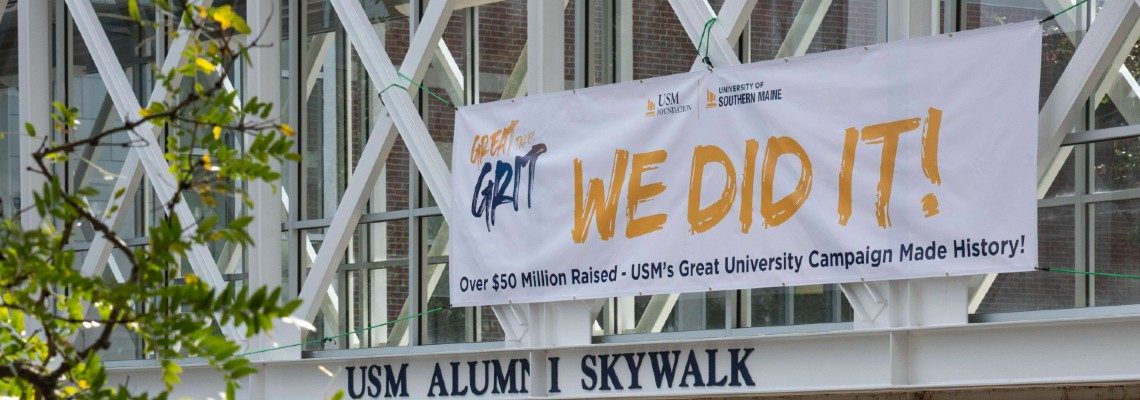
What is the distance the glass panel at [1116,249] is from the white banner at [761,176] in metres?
0.60

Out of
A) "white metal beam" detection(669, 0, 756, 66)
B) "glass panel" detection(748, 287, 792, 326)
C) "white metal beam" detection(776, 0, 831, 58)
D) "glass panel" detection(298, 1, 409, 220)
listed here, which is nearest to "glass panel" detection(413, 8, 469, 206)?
"glass panel" detection(298, 1, 409, 220)

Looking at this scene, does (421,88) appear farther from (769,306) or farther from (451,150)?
(769,306)

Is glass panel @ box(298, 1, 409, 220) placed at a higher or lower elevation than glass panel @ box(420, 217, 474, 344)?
higher

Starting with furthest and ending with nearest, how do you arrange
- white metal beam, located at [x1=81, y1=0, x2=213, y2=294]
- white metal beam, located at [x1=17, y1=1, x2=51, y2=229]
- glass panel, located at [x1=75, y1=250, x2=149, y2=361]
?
1. white metal beam, located at [x1=17, y1=1, x2=51, y2=229]
2. glass panel, located at [x1=75, y1=250, x2=149, y2=361]
3. white metal beam, located at [x1=81, y1=0, x2=213, y2=294]

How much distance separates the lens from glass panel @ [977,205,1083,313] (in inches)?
455

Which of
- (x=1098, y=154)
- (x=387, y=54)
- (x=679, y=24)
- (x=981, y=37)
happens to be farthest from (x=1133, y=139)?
(x=387, y=54)

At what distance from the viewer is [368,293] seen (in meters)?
17.4

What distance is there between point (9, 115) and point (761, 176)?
1239 cm

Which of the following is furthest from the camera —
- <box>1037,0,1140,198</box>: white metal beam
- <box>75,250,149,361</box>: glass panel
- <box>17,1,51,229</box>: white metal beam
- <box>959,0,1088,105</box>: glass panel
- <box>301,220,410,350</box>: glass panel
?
<box>17,1,51,229</box>: white metal beam

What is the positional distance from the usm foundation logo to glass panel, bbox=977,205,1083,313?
279 cm

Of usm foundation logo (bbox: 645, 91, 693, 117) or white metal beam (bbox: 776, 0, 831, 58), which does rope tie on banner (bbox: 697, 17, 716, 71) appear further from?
white metal beam (bbox: 776, 0, 831, 58)

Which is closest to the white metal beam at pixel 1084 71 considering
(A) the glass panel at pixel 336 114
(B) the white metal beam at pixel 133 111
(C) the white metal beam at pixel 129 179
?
(A) the glass panel at pixel 336 114

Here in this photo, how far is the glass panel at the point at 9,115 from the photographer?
2228 cm

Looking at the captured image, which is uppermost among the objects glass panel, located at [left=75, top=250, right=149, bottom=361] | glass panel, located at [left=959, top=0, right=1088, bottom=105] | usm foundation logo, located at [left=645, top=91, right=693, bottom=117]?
glass panel, located at [left=959, top=0, right=1088, bottom=105]
